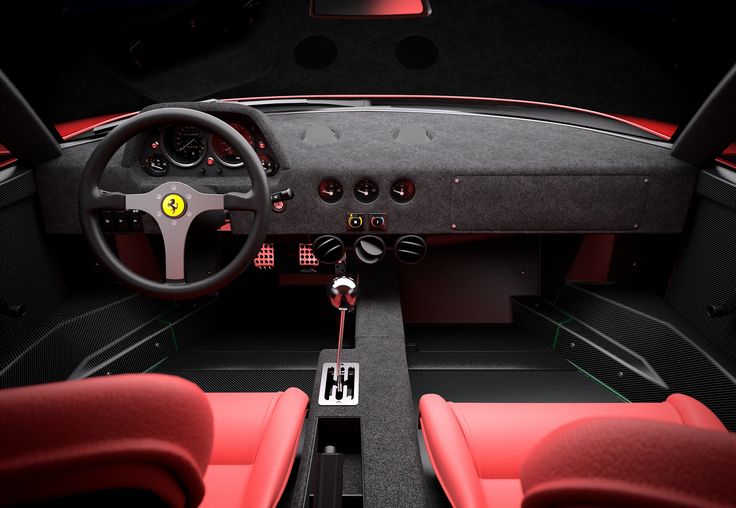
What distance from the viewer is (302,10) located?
328 centimetres

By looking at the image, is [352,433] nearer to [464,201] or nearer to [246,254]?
[246,254]

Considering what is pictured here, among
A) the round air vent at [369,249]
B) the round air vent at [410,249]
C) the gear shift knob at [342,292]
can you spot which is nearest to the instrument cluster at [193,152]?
the round air vent at [369,249]

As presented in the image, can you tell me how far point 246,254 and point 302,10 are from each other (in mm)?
2639

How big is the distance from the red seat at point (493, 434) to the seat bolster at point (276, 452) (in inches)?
11.8

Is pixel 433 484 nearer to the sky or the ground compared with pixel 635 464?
nearer to the ground

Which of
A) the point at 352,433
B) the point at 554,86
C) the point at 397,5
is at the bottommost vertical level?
the point at 352,433

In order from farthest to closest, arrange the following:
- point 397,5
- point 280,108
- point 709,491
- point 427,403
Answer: point 397,5, point 280,108, point 427,403, point 709,491

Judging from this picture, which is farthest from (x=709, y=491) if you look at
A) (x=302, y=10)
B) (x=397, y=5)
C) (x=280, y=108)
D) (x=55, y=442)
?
(x=302, y=10)

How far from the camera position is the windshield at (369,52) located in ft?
10.4

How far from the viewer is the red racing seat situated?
16.1 inches

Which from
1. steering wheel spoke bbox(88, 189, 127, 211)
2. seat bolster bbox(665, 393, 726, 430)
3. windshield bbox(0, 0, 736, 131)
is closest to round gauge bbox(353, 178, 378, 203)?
steering wheel spoke bbox(88, 189, 127, 211)

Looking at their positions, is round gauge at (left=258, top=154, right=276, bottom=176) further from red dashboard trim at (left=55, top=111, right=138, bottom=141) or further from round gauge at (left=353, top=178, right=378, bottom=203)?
red dashboard trim at (left=55, top=111, right=138, bottom=141)

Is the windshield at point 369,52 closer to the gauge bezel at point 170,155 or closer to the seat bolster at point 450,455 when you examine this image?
the gauge bezel at point 170,155

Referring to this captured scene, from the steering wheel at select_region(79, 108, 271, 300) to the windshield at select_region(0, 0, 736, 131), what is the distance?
2284 millimetres
